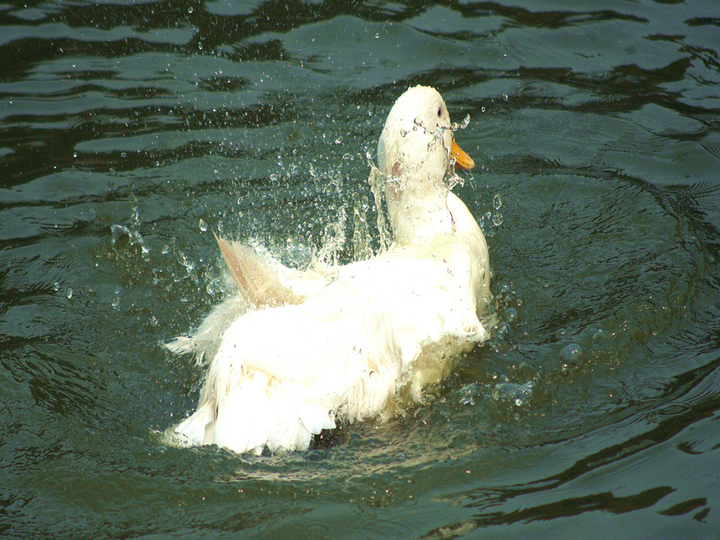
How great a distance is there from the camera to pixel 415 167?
4.38 m

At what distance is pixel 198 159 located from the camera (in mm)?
6031

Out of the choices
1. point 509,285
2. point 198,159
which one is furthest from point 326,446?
point 198,159

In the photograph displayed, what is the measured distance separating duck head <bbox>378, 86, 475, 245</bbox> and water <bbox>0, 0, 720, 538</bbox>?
2.09 feet

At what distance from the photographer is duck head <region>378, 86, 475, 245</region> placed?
14.2 feet

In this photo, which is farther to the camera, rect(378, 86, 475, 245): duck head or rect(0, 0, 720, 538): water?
rect(378, 86, 475, 245): duck head

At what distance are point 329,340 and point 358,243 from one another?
1.86 meters

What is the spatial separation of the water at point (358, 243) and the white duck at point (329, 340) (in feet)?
0.44

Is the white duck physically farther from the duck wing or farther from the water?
the water

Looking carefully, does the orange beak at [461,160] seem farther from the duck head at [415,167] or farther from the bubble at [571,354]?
the bubble at [571,354]

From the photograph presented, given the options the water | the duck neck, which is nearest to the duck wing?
the water

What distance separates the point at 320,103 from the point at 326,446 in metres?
4.12

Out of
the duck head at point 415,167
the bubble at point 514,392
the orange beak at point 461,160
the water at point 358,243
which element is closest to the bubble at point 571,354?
the water at point 358,243

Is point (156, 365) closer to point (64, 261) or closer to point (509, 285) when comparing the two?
point (64, 261)

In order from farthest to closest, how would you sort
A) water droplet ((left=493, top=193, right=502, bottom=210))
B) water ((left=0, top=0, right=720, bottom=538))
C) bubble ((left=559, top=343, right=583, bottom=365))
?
water droplet ((left=493, top=193, right=502, bottom=210))
bubble ((left=559, top=343, right=583, bottom=365))
water ((left=0, top=0, right=720, bottom=538))
